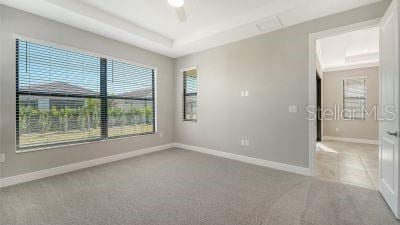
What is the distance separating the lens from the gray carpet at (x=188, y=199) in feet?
6.35

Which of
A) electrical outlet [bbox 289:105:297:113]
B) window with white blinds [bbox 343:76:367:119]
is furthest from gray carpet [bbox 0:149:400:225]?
window with white blinds [bbox 343:76:367:119]

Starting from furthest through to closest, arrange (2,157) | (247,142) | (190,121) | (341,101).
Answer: (341,101)
(190,121)
(247,142)
(2,157)

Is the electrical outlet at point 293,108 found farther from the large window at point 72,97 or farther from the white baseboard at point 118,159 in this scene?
the large window at point 72,97

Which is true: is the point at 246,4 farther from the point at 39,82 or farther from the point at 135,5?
the point at 39,82

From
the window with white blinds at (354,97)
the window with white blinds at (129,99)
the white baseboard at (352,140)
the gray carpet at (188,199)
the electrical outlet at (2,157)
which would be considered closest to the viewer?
the gray carpet at (188,199)

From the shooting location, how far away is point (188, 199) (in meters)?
2.34

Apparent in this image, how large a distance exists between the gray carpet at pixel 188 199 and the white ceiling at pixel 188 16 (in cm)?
273

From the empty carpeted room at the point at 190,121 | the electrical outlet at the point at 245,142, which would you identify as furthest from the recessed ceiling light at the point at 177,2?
the electrical outlet at the point at 245,142

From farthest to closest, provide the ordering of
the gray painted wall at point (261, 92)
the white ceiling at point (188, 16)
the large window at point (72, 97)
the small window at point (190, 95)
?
the small window at point (190, 95) → the gray painted wall at point (261, 92) → the large window at point (72, 97) → the white ceiling at point (188, 16)

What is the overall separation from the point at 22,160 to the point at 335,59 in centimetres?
839

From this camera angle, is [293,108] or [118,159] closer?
[293,108]

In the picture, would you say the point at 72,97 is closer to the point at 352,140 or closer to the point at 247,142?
the point at 247,142

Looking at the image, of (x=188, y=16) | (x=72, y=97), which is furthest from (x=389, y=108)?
(x=72, y=97)

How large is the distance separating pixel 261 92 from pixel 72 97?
12.3 feet
